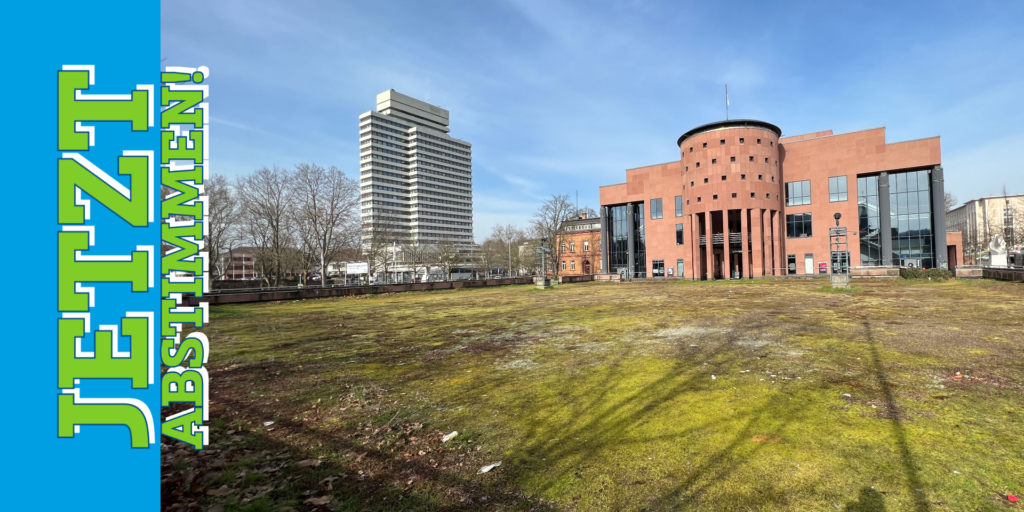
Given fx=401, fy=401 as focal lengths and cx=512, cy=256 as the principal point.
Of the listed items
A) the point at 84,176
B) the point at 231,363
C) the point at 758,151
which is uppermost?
the point at 758,151

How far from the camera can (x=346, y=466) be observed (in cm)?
424

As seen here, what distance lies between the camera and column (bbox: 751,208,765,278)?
49500mm

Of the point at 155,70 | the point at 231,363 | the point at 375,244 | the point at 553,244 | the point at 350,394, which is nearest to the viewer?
the point at 155,70

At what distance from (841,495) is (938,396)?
157 inches

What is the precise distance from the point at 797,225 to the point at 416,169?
131299 mm

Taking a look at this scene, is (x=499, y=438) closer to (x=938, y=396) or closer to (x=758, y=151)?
(x=938, y=396)

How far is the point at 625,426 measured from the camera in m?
4.98

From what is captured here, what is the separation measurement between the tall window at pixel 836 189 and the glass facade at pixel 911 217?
4.82 metres

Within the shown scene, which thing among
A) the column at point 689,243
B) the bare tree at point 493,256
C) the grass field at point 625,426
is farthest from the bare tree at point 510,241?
the grass field at point 625,426

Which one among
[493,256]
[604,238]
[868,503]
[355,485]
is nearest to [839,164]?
[604,238]

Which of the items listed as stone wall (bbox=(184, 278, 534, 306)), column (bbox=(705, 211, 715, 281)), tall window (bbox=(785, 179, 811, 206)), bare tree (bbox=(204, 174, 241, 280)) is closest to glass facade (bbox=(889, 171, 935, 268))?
tall window (bbox=(785, 179, 811, 206))

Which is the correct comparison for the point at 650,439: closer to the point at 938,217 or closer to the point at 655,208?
the point at 655,208

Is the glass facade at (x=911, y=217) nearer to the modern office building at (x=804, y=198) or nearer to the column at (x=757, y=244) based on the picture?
the modern office building at (x=804, y=198)

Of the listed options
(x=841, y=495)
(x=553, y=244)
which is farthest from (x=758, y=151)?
(x=841, y=495)
